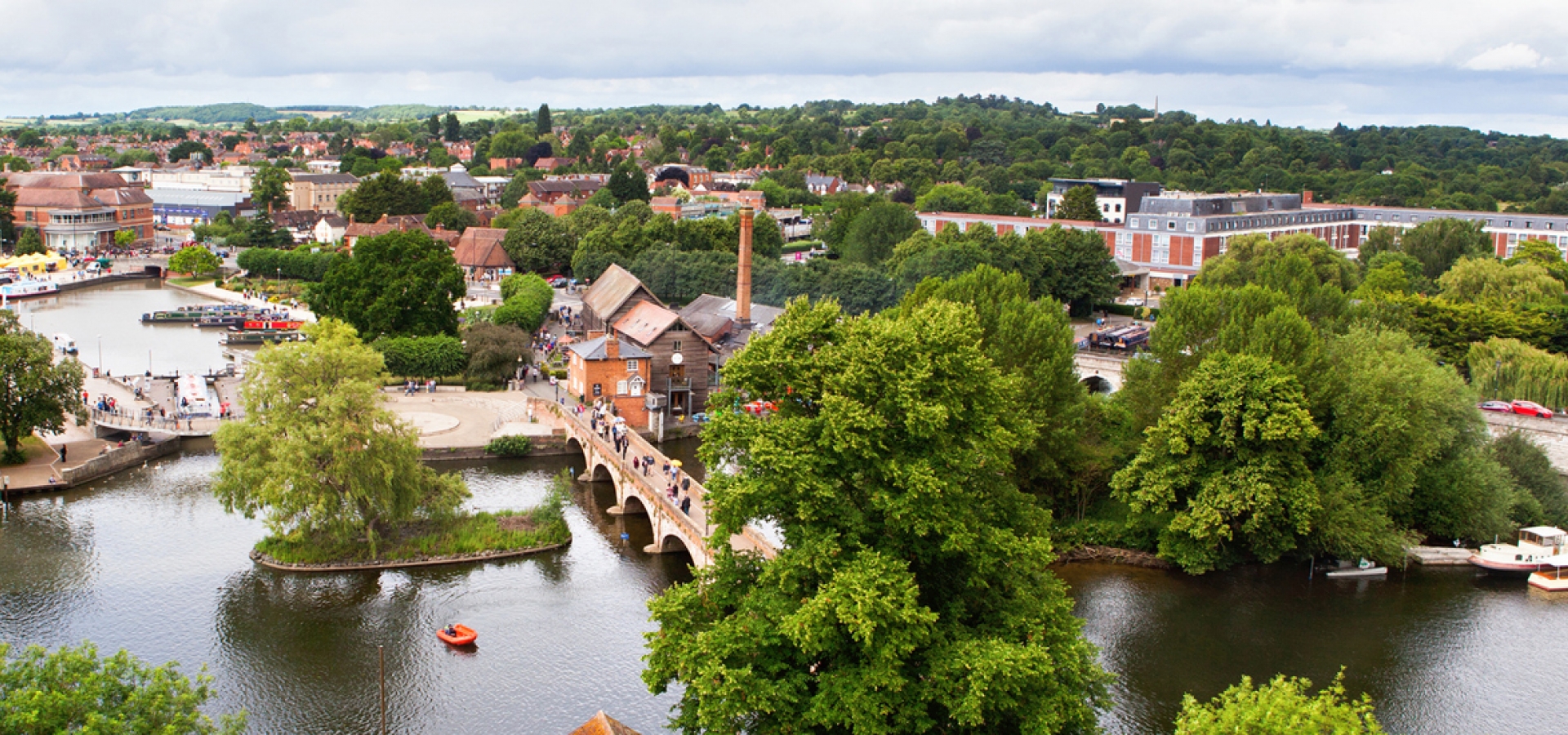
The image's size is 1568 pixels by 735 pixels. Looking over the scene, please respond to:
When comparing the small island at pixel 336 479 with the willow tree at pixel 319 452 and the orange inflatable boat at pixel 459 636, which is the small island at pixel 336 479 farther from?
the orange inflatable boat at pixel 459 636

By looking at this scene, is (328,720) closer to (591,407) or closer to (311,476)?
(311,476)

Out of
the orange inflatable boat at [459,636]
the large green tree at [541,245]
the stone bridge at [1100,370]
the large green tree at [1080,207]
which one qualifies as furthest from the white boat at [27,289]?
the large green tree at [1080,207]

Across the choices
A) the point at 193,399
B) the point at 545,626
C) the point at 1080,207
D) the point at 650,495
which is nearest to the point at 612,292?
the point at 193,399

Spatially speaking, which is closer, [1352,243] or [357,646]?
[357,646]

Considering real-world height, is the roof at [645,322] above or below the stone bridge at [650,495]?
above

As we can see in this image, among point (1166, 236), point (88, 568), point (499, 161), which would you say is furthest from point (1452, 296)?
point (499, 161)

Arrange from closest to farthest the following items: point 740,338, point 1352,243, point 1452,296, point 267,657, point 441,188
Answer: point 267,657
point 740,338
point 1452,296
point 1352,243
point 441,188

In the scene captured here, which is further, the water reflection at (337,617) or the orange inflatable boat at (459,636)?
the orange inflatable boat at (459,636)
